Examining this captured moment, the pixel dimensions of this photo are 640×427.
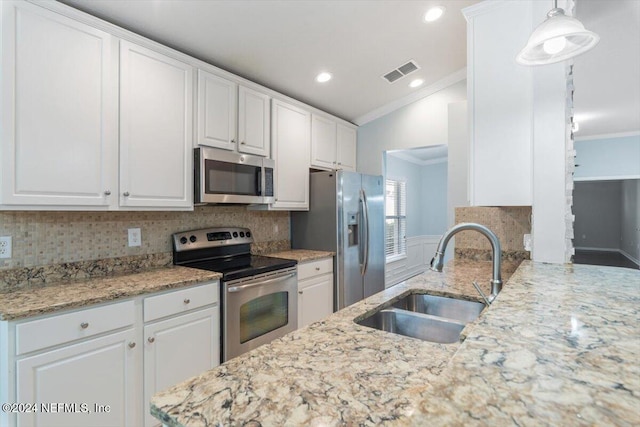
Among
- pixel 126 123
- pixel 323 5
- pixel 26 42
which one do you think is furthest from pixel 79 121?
pixel 323 5

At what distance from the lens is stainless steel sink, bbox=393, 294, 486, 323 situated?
1.50 metres

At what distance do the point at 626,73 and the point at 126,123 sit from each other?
14.4 ft

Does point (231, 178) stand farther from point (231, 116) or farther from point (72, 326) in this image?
point (72, 326)

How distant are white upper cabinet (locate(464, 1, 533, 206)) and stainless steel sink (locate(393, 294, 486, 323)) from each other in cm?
59

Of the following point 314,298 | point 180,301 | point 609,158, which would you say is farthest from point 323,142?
point 609,158

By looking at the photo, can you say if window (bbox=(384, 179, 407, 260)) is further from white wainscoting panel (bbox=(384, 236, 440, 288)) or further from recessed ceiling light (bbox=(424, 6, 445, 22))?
recessed ceiling light (bbox=(424, 6, 445, 22))

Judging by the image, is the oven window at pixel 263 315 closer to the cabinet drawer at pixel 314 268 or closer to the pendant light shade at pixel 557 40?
the cabinet drawer at pixel 314 268

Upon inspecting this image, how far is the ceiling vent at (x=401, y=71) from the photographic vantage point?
3.26 metres

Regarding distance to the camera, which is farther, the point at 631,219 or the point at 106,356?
the point at 631,219

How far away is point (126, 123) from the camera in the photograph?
198cm

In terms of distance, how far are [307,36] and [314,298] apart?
2.18 meters

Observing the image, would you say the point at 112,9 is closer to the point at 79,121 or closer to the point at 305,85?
the point at 79,121

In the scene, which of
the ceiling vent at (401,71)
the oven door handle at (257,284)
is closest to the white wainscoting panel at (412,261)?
the ceiling vent at (401,71)

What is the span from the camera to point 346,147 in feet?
13.0
